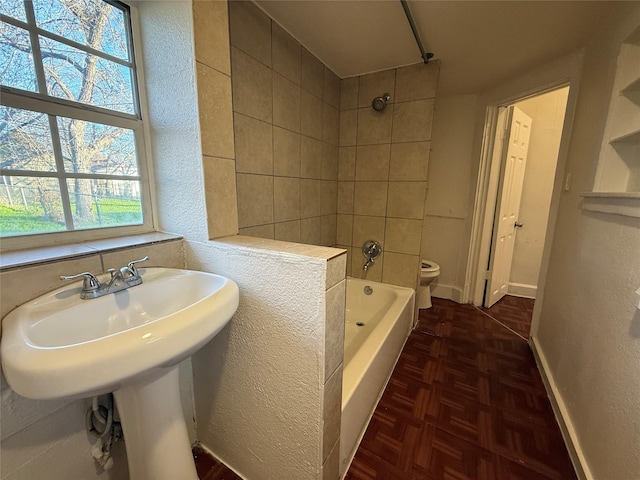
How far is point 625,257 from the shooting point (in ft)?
3.23

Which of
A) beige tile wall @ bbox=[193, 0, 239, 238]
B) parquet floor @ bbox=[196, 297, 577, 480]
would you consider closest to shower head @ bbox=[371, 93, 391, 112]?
beige tile wall @ bbox=[193, 0, 239, 238]

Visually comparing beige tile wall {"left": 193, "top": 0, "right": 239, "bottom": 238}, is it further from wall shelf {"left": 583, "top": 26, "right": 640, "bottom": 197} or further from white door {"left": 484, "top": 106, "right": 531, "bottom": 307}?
white door {"left": 484, "top": 106, "right": 531, "bottom": 307}

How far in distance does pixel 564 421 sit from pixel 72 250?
2148mm

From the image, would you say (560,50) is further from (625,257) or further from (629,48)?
(625,257)

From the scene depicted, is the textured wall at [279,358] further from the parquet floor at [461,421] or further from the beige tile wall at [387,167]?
the beige tile wall at [387,167]

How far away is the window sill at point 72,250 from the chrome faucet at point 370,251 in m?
1.54

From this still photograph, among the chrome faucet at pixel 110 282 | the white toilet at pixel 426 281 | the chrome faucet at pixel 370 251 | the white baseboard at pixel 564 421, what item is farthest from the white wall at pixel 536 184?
the chrome faucet at pixel 110 282

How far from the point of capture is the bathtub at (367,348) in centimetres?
111

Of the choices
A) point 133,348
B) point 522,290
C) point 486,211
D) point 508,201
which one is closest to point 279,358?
point 133,348

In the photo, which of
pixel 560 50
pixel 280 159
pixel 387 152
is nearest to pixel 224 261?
pixel 280 159

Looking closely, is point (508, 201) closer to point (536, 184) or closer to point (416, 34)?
point (536, 184)

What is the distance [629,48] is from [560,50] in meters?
0.63

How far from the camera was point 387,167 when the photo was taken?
2068 millimetres

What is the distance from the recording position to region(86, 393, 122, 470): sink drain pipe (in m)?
0.84
